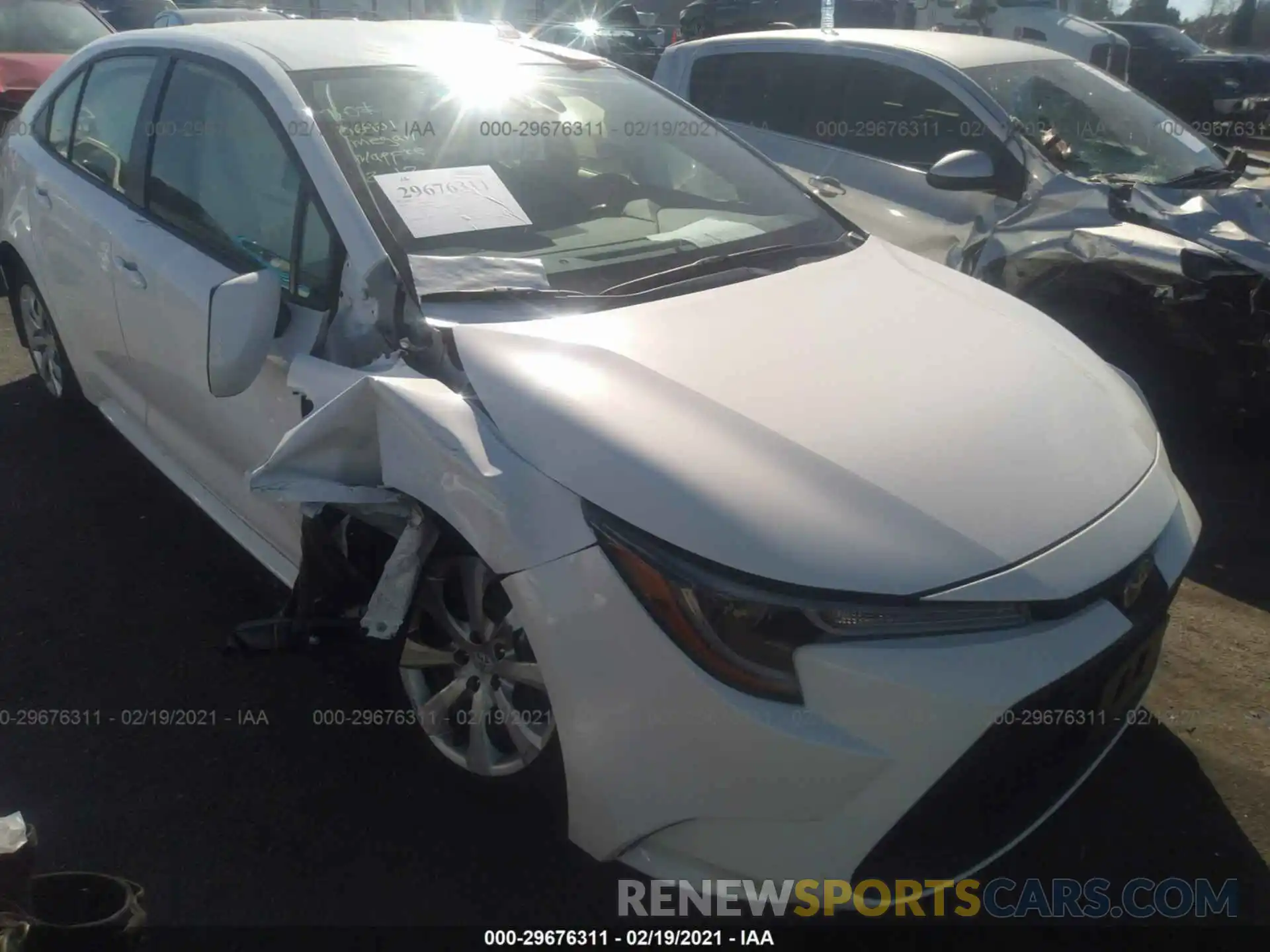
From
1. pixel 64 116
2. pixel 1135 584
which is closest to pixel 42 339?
pixel 64 116

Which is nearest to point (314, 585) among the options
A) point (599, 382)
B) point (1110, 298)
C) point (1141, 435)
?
point (599, 382)

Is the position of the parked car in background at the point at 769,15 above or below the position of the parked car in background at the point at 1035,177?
below

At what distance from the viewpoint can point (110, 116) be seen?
12.7ft

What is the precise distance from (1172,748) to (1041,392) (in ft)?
3.60

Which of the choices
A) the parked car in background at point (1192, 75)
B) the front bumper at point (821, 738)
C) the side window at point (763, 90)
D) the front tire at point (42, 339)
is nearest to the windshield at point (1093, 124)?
the side window at point (763, 90)

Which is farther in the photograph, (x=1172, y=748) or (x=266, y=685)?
(x=266, y=685)

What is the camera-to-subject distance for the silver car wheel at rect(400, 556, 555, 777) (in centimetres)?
233

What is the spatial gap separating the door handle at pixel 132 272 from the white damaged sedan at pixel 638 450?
0.02 metres

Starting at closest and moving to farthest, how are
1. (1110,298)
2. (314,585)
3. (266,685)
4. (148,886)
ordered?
(148,886), (314,585), (266,685), (1110,298)

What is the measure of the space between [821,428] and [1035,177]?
311 centimetres

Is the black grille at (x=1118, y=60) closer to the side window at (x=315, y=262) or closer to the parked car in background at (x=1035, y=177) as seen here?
the parked car in background at (x=1035, y=177)

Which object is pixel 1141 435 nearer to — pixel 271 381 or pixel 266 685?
pixel 271 381

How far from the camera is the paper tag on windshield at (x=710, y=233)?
306cm

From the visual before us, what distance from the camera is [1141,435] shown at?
259cm
